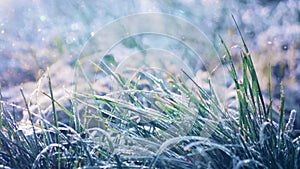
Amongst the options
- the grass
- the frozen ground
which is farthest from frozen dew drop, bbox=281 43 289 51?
the grass

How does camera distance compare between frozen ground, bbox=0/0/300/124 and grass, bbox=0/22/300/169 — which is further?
frozen ground, bbox=0/0/300/124

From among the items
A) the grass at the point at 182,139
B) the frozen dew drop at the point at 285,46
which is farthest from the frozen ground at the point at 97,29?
the grass at the point at 182,139

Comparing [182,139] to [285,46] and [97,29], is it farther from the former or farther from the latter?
[97,29]

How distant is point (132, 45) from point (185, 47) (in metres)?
0.31

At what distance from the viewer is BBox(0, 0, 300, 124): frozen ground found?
95.9 inches

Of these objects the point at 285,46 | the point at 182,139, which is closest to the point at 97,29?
the point at 285,46

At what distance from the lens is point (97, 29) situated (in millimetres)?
3029

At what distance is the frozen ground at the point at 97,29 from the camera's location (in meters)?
2.44

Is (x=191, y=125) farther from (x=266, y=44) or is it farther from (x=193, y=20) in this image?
(x=193, y=20)

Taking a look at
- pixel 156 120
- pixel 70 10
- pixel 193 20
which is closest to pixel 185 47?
pixel 193 20

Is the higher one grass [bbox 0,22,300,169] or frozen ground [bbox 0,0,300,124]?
frozen ground [bbox 0,0,300,124]

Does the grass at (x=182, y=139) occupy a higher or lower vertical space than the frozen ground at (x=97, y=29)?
lower

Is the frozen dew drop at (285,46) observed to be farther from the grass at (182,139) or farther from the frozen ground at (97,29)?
the grass at (182,139)

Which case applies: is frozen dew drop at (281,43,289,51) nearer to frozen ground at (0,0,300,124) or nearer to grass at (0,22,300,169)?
frozen ground at (0,0,300,124)
